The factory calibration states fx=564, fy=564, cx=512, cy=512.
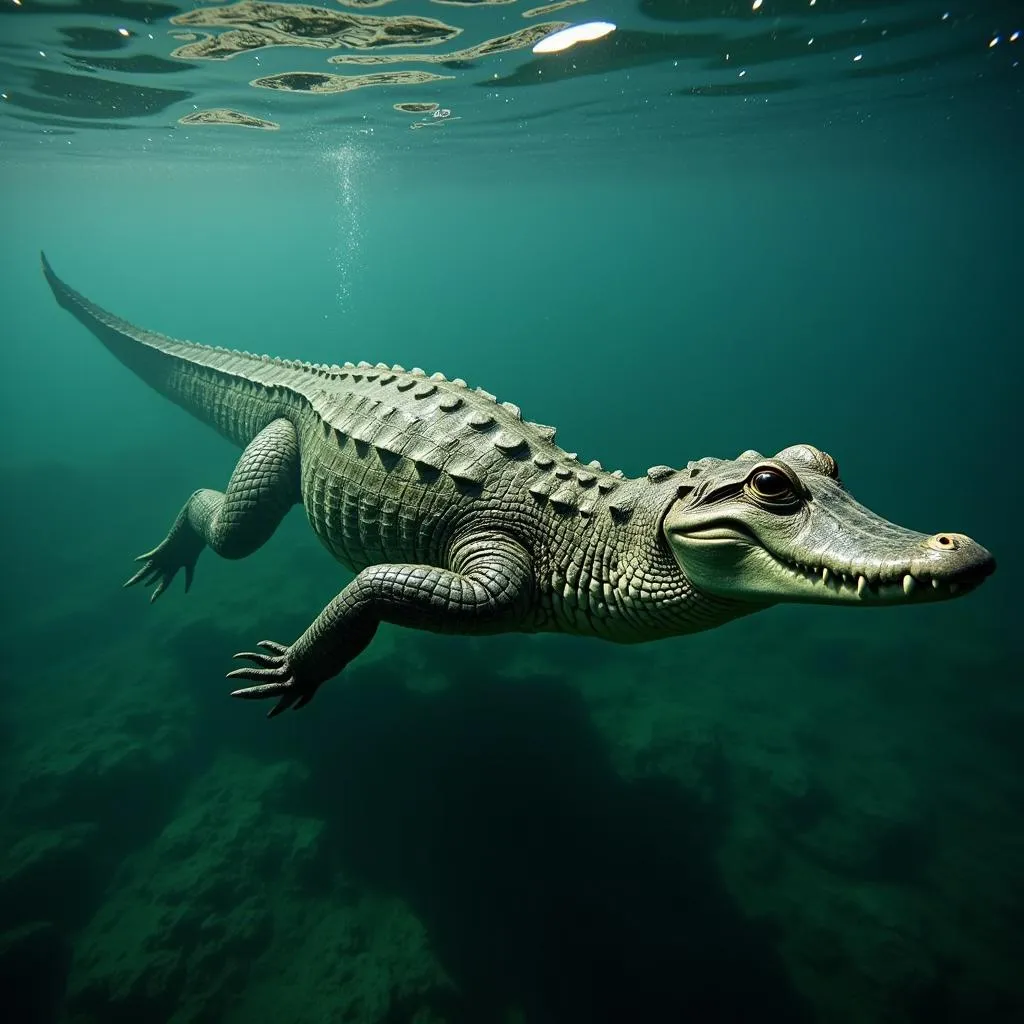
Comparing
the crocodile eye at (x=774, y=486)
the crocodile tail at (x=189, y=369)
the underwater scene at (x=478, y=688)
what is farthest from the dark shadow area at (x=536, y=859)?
the crocodile eye at (x=774, y=486)

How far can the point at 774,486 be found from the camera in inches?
92.6

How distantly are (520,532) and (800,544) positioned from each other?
61.8 inches

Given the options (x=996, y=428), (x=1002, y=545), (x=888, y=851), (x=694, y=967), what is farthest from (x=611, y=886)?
(x=996, y=428)

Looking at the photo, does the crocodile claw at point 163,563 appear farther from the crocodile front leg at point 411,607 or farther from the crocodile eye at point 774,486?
the crocodile eye at point 774,486

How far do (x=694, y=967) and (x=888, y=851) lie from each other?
2339 mm

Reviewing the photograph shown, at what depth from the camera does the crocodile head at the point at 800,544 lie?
1850mm

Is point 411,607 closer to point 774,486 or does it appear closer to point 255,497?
point 774,486

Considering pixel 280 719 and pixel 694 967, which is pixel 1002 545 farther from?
pixel 280 719

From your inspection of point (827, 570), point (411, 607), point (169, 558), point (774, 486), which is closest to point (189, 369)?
point (169, 558)

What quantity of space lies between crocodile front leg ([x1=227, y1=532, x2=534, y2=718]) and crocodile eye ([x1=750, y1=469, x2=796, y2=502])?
139 cm

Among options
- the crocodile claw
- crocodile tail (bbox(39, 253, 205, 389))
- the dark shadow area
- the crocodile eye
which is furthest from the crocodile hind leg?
the crocodile eye

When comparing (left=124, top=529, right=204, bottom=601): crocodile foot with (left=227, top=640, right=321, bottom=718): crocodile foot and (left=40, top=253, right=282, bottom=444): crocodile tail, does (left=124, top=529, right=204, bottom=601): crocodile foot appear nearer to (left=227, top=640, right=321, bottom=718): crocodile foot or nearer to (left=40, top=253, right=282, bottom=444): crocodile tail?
(left=40, top=253, right=282, bottom=444): crocodile tail

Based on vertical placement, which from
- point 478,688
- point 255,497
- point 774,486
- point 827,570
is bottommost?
point 478,688

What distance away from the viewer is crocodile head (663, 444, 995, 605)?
6.07 ft
